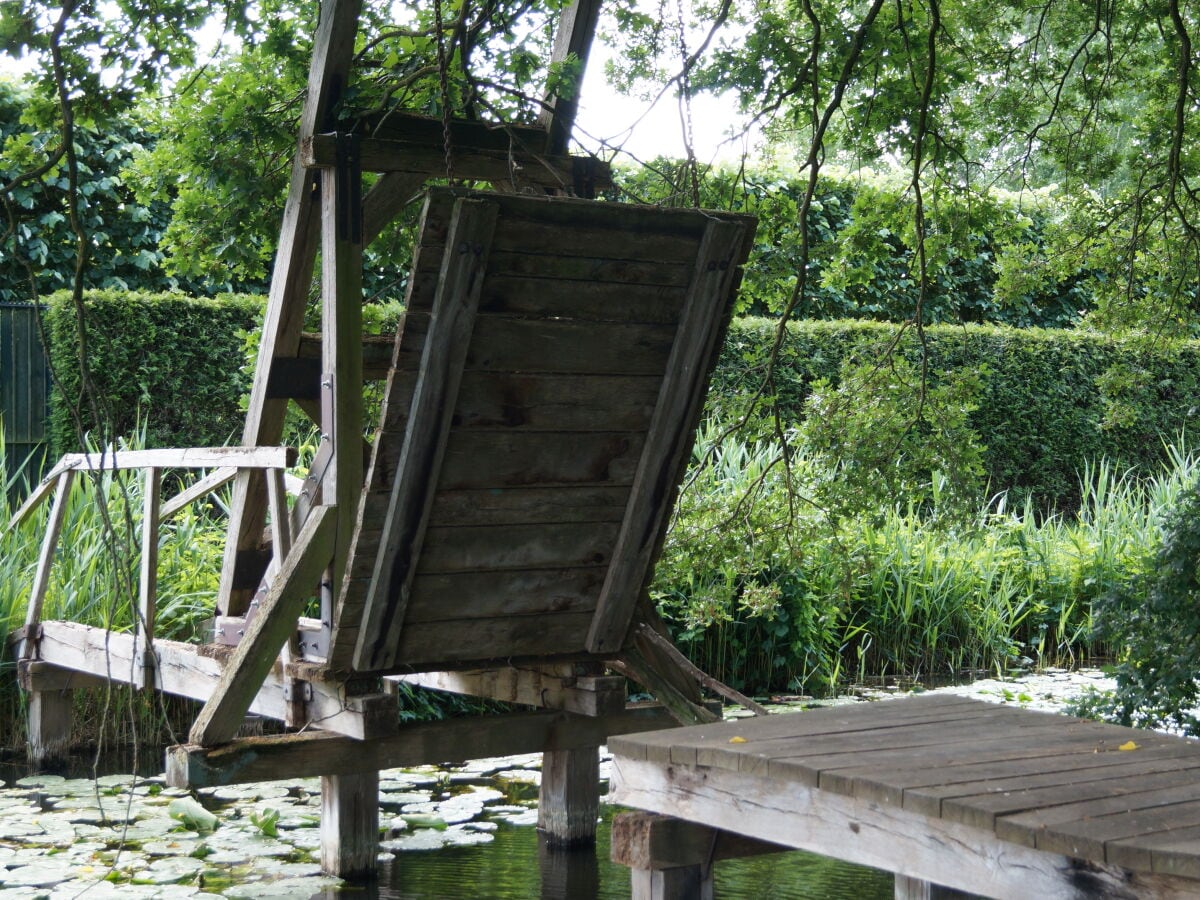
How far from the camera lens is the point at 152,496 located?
5230mm

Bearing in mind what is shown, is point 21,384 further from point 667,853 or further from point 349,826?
point 667,853

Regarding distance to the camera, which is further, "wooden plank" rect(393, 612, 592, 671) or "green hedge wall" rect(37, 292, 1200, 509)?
"green hedge wall" rect(37, 292, 1200, 509)

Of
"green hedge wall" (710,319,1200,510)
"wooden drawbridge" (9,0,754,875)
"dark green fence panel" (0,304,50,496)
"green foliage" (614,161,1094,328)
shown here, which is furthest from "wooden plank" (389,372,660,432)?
"green hedge wall" (710,319,1200,510)

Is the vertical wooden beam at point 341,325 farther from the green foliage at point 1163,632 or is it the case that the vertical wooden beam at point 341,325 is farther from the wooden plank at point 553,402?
the green foliage at point 1163,632

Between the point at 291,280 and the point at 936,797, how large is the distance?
116 inches

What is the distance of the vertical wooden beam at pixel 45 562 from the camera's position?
20.4 ft

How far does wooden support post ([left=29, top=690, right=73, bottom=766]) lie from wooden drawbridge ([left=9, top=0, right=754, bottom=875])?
1470 mm

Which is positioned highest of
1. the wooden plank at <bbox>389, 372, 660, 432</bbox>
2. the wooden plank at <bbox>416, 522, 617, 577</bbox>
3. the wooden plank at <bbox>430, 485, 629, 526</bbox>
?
the wooden plank at <bbox>389, 372, 660, 432</bbox>

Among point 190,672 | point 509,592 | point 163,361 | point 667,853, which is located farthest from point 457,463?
point 163,361

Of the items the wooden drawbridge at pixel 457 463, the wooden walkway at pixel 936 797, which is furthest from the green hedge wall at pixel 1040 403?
the wooden walkway at pixel 936 797

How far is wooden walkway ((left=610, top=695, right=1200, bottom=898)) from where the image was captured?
8.37 ft

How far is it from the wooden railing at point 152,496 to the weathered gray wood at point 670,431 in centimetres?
109

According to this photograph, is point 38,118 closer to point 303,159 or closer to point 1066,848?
point 303,159

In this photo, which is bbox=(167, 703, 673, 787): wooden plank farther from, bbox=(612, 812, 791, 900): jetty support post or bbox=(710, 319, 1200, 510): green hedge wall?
bbox=(710, 319, 1200, 510): green hedge wall
